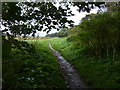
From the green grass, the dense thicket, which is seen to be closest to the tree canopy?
the green grass

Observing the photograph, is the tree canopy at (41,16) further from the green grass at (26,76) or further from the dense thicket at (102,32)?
the dense thicket at (102,32)

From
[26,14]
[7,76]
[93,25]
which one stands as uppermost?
[26,14]

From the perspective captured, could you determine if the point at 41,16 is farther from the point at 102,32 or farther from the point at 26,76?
the point at 102,32

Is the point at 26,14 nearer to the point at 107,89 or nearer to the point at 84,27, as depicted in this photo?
the point at 107,89

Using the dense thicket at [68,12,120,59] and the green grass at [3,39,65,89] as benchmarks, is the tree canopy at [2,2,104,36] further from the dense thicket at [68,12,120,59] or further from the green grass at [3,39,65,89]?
the dense thicket at [68,12,120,59]

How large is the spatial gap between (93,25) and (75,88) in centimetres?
558

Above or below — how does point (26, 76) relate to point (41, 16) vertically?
below

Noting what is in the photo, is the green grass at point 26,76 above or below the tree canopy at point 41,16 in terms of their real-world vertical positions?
below

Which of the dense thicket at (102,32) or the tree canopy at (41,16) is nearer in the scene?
the tree canopy at (41,16)

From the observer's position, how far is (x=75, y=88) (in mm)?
7191

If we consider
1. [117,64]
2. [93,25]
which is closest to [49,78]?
[117,64]

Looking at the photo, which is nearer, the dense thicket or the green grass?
the green grass

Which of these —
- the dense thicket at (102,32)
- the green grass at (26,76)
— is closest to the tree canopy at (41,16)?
the green grass at (26,76)

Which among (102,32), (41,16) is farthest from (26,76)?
(102,32)
